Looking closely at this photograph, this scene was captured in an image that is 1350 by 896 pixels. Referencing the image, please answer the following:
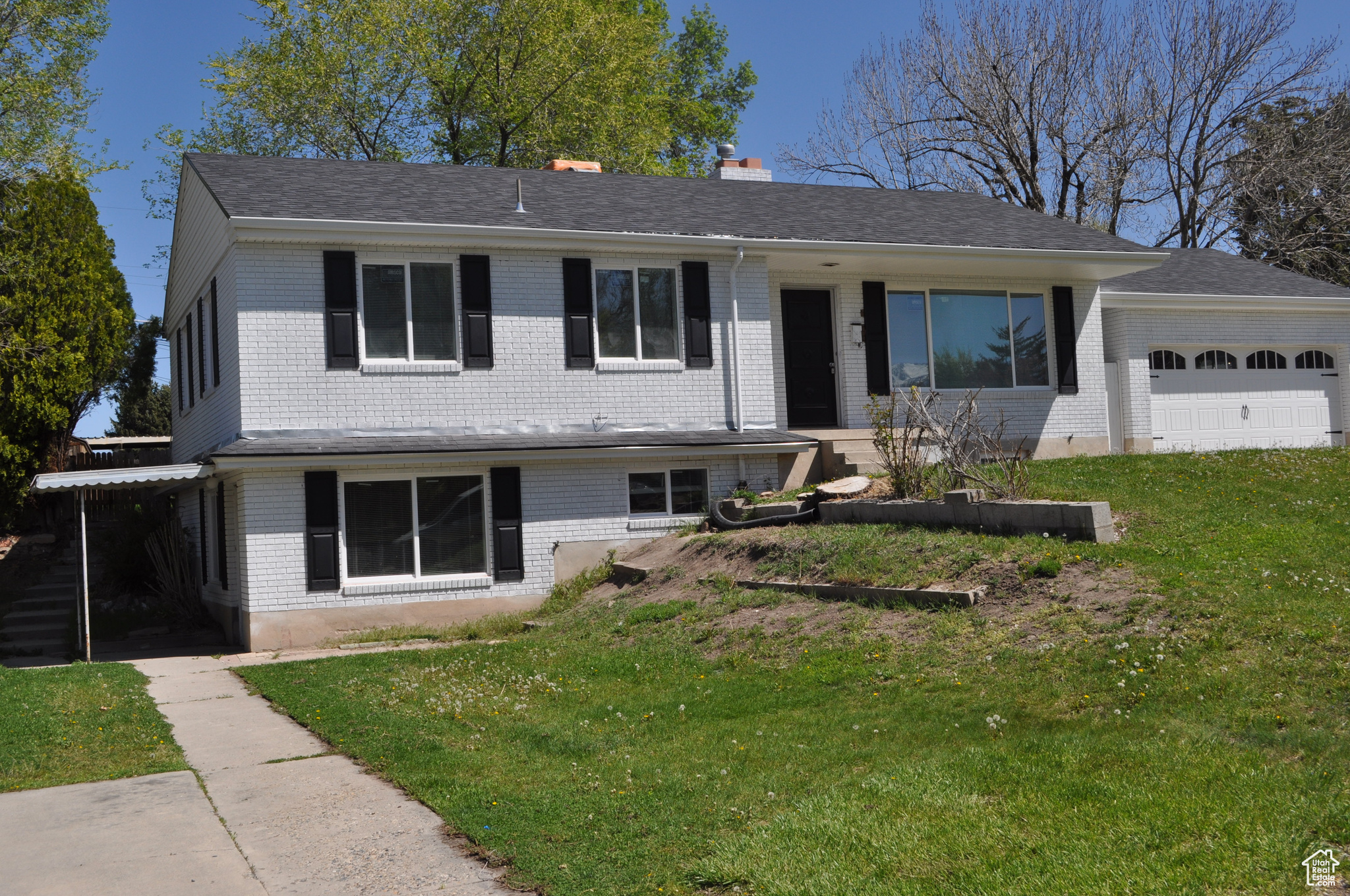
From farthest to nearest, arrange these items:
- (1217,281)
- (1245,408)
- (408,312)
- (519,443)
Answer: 1. (1217,281)
2. (1245,408)
3. (408,312)
4. (519,443)

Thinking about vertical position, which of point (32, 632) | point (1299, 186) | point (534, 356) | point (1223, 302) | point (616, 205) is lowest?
point (32, 632)

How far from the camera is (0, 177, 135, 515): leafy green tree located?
63.8ft

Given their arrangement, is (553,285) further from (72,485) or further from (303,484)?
(72,485)

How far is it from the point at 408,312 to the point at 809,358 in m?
6.52

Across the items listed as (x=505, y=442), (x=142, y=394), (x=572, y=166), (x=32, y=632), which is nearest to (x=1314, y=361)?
(x=572, y=166)

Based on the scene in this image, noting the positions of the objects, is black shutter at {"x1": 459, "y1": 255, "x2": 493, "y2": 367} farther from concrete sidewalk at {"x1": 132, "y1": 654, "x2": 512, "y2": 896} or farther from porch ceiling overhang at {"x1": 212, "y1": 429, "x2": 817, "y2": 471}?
concrete sidewalk at {"x1": 132, "y1": 654, "x2": 512, "y2": 896}

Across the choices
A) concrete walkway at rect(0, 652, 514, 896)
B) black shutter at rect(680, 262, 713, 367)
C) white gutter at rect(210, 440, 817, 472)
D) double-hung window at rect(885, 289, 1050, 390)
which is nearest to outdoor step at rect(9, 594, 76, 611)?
white gutter at rect(210, 440, 817, 472)

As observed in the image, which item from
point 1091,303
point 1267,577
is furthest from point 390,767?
point 1091,303

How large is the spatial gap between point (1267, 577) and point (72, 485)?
12.6m

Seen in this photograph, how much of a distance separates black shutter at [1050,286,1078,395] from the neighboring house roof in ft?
16.7

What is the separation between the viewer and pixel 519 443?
49.1 feet

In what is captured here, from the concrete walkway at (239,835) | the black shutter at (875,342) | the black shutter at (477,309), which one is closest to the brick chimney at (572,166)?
the black shutter at (477,309)

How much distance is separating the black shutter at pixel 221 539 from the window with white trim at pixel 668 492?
580 centimetres

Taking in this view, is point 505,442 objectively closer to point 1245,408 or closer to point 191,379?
point 191,379
